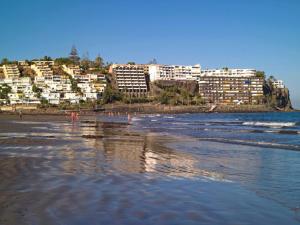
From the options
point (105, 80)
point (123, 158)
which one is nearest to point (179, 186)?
point (123, 158)

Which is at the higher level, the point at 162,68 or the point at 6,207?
the point at 162,68

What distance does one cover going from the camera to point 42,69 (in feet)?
527

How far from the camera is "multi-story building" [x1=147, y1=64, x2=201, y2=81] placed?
579ft

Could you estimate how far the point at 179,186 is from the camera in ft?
27.1

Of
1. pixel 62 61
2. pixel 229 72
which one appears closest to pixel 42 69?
pixel 62 61

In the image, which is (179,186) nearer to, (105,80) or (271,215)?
(271,215)

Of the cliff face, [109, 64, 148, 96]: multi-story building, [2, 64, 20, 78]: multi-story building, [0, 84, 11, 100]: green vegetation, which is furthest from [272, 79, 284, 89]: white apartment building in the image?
[0, 84, 11, 100]: green vegetation

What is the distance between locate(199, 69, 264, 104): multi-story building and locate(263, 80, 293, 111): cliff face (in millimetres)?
6671

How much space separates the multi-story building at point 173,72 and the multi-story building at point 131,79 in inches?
370

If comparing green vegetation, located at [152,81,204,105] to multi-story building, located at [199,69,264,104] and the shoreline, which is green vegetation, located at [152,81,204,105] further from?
the shoreline

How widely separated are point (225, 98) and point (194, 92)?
14.6 metres

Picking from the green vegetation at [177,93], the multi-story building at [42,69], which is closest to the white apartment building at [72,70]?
the multi-story building at [42,69]

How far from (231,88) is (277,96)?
2861 centimetres

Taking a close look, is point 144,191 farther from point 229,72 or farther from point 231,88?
point 229,72
